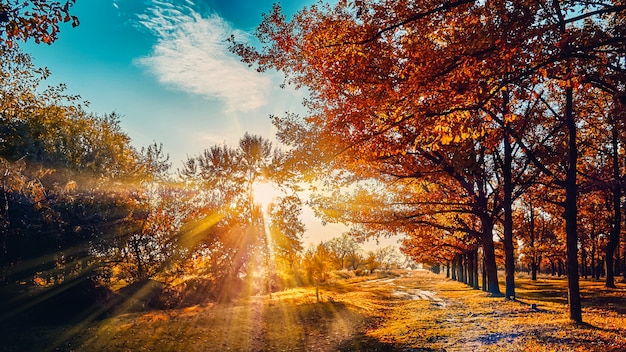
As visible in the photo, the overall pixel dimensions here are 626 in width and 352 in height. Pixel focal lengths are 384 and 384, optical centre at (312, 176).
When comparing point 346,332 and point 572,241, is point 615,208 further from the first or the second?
point 346,332

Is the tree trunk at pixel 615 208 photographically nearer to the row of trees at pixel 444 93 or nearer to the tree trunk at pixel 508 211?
the row of trees at pixel 444 93

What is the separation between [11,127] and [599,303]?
3454 centimetres

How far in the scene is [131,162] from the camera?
32.0 m

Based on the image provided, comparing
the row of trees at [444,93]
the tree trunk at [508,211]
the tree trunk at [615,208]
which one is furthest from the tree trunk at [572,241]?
the tree trunk at [615,208]

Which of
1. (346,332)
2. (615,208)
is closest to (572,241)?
(346,332)

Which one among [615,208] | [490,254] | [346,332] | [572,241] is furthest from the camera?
[615,208]

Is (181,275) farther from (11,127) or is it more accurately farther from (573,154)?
(573,154)

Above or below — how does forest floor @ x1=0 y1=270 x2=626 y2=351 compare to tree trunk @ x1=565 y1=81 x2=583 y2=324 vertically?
below

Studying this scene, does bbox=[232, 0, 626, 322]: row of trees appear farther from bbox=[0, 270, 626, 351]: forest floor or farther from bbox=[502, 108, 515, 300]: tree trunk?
bbox=[0, 270, 626, 351]: forest floor

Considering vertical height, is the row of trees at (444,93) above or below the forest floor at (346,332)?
above

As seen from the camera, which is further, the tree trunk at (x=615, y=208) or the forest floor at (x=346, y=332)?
the tree trunk at (x=615, y=208)

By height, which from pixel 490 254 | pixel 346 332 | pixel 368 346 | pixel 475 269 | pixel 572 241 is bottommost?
pixel 346 332

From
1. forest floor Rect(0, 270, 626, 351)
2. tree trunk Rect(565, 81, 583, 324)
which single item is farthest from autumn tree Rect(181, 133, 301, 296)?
tree trunk Rect(565, 81, 583, 324)

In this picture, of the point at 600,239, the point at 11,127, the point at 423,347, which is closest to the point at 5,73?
the point at 11,127
